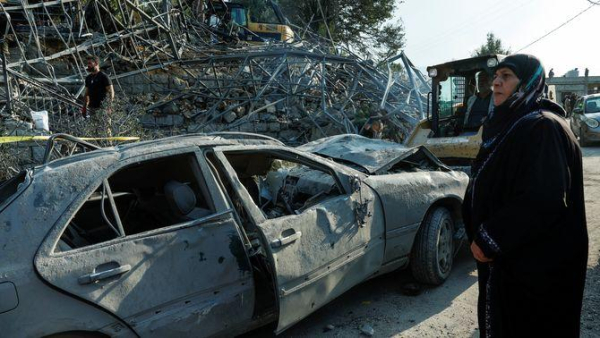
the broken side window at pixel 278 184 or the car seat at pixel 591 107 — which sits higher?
the broken side window at pixel 278 184

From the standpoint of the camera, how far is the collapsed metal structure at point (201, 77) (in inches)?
424

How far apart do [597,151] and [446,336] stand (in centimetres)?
1139

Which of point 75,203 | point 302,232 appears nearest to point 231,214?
point 302,232

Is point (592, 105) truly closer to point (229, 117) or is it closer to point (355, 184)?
point (229, 117)

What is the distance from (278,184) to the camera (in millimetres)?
4223

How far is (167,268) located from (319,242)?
1034mm

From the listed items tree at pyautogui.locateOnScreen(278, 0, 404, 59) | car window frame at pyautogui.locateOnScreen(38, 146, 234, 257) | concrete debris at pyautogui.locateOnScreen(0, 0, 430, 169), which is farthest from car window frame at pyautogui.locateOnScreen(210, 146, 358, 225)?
tree at pyautogui.locateOnScreen(278, 0, 404, 59)

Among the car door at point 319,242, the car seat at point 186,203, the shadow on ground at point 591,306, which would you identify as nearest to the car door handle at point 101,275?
the car seat at point 186,203

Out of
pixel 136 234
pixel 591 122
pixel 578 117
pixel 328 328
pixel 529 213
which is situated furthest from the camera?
pixel 578 117

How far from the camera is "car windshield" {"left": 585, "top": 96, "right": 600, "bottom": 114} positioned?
13.3 metres

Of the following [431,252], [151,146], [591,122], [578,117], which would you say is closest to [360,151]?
[431,252]

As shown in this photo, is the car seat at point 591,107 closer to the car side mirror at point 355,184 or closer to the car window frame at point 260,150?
the car side mirror at point 355,184

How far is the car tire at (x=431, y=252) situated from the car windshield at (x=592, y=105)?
12.0 meters

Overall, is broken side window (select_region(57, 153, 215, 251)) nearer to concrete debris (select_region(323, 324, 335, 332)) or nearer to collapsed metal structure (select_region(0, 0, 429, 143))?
concrete debris (select_region(323, 324, 335, 332))
